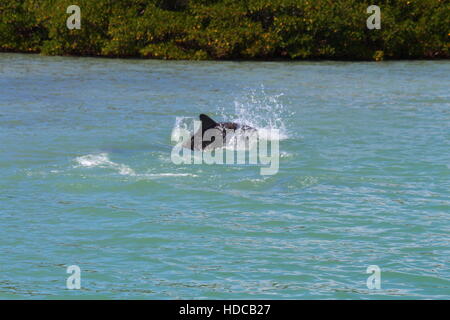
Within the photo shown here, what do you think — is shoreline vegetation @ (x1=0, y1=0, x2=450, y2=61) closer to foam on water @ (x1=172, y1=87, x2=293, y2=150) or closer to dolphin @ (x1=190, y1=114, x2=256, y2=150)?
foam on water @ (x1=172, y1=87, x2=293, y2=150)

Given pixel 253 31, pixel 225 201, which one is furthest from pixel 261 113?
pixel 253 31

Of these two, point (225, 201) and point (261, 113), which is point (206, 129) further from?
point (261, 113)

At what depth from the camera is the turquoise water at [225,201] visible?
885cm

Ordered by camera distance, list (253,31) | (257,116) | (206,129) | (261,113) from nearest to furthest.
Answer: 1. (206,129)
2. (257,116)
3. (261,113)
4. (253,31)

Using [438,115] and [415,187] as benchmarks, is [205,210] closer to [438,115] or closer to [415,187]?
[415,187]

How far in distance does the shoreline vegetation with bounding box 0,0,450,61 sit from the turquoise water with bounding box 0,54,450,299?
1189 centimetres

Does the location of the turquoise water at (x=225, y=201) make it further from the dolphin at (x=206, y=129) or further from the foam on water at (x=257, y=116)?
the dolphin at (x=206, y=129)

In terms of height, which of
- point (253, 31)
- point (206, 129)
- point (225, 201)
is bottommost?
point (225, 201)

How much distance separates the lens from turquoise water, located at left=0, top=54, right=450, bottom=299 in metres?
8.85

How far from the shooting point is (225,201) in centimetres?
1180

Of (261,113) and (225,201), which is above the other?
(261,113)

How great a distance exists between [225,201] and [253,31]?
22703 millimetres

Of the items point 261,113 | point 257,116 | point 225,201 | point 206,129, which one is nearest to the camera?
point 225,201

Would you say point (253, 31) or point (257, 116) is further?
point (253, 31)
